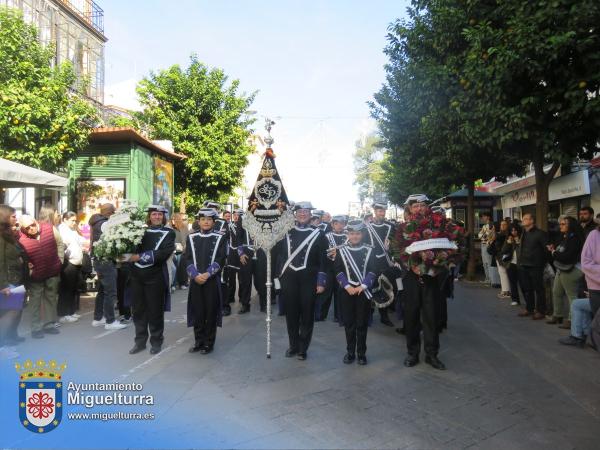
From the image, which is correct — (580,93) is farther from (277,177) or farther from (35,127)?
(35,127)

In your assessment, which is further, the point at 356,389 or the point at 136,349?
the point at 136,349

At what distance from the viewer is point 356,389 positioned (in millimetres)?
5371

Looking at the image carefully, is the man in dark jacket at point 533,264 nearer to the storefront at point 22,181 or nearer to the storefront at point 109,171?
the storefront at point 22,181

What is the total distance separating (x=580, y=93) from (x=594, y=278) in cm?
321

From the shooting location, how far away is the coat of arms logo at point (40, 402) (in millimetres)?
4137

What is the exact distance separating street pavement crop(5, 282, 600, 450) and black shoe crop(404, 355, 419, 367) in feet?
0.33

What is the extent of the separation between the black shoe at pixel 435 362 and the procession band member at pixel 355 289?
0.81 m

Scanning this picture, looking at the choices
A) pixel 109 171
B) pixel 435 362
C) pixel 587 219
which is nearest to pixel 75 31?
pixel 109 171

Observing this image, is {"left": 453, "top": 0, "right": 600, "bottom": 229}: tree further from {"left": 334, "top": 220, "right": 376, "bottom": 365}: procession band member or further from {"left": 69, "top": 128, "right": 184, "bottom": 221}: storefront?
{"left": 69, "top": 128, "right": 184, "bottom": 221}: storefront

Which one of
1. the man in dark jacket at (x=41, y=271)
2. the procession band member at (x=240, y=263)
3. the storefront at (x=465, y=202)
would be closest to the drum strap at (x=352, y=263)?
the procession band member at (x=240, y=263)

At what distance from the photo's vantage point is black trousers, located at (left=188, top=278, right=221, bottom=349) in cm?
696

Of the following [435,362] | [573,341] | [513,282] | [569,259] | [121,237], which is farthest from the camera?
[513,282]

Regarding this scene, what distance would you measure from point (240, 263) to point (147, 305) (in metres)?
4.09

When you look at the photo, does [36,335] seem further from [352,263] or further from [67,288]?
[352,263]
